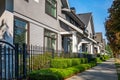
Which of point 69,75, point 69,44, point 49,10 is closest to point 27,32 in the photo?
point 69,75

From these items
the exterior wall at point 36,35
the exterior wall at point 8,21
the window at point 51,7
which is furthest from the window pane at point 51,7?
the exterior wall at point 8,21

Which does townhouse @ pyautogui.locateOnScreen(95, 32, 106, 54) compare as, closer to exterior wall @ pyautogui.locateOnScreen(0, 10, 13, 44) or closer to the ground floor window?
the ground floor window

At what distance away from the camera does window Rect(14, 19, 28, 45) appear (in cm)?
1488

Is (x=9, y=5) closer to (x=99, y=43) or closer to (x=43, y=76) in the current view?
(x=43, y=76)

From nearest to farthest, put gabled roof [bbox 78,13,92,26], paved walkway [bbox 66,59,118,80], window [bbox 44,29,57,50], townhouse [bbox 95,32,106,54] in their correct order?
paved walkway [bbox 66,59,118,80] < window [bbox 44,29,57,50] < gabled roof [bbox 78,13,92,26] < townhouse [bbox 95,32,106,54]

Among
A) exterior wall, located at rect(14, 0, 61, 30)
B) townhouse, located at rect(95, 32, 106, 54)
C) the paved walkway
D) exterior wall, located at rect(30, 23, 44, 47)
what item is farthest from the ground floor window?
townhouse, located at rect(95, 32, 106, 54)

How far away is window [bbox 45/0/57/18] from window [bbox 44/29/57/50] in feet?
6.20

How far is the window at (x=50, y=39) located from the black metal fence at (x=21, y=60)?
3.66m

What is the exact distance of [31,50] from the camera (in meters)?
13.4

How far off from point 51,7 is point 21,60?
11100mm

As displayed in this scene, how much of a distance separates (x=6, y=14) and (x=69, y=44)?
16.9 meters

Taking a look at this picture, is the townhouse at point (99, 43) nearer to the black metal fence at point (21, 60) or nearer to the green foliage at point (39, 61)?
the green foliage at point (39, 61)

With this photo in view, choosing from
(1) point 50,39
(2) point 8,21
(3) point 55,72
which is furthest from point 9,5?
(1) point 50,39

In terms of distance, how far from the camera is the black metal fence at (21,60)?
11.0m
